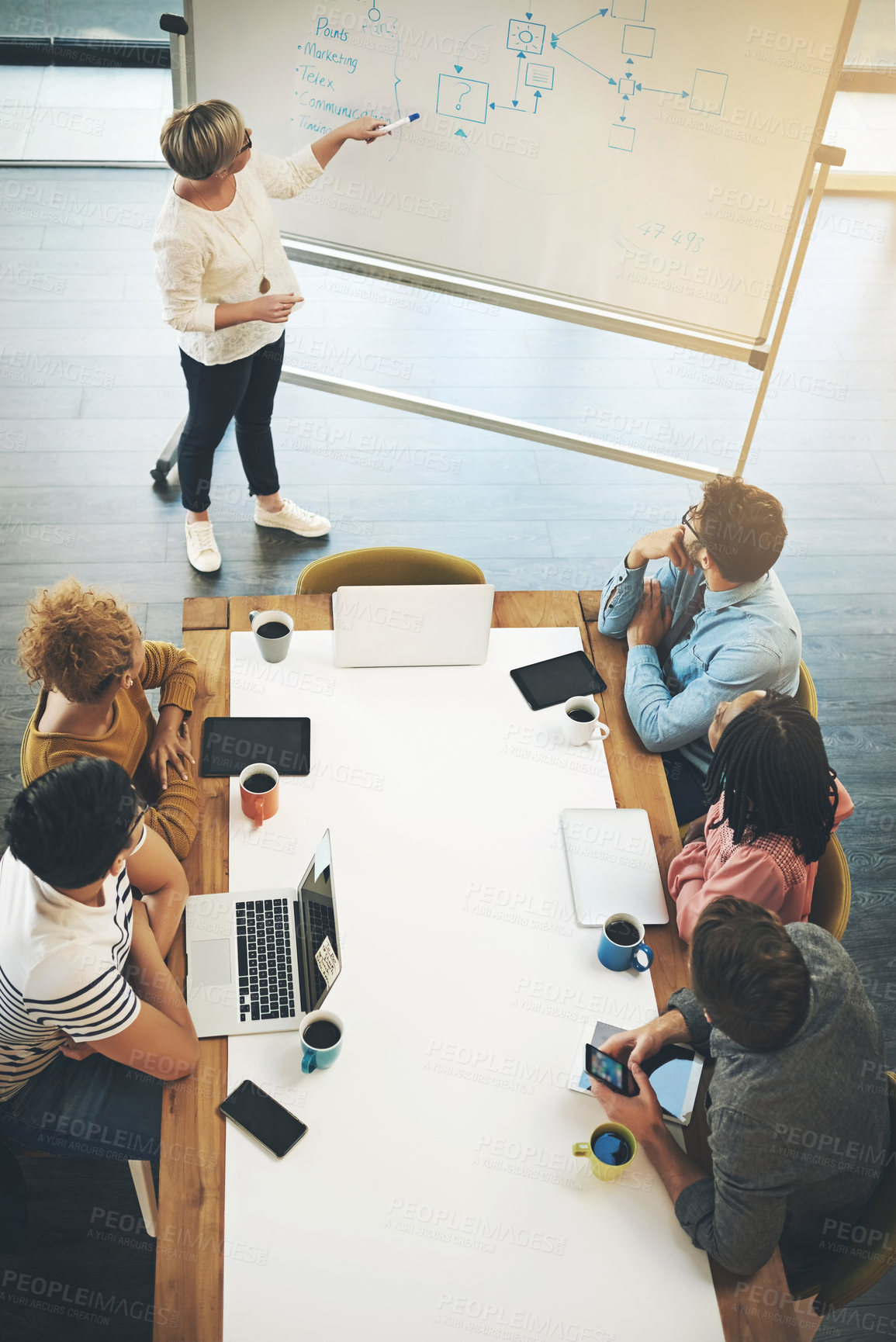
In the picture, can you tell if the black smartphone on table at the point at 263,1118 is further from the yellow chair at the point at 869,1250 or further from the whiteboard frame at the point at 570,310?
the whiteboard frame at the point at 570,310

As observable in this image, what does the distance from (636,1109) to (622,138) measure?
8.07 ft

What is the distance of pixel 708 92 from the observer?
9.25 ft

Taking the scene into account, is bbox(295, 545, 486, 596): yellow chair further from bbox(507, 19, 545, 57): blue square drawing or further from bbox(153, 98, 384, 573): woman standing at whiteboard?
bbox(507, 19, 545, 57): blue square drawing

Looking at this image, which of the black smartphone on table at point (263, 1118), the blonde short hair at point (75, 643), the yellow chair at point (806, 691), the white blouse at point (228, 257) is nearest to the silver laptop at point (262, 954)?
the black smartphone on table at point (263, 1118)

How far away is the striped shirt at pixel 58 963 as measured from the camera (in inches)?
63.9

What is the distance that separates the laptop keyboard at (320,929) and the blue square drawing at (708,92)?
7.41 feet

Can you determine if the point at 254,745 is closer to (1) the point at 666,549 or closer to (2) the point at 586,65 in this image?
(1) the point at 666,549

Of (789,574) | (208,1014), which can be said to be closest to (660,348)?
(789,574)

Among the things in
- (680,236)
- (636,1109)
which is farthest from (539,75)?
(636,1109)

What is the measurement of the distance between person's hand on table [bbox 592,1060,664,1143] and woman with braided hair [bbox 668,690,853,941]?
0.32m

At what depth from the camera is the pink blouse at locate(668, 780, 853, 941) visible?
195 centimetres

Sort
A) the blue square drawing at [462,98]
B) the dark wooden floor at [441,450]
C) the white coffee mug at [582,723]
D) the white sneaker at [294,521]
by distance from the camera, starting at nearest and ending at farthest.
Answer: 1. the white coffee mug at [582,723]
2. the blue square drawing at [462,98]
3. the dark wooden floor at [441,450]
4. the white sneaker at [294,521]

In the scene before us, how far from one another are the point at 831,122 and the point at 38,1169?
20.0 feet

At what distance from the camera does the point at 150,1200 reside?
204 centimetres
